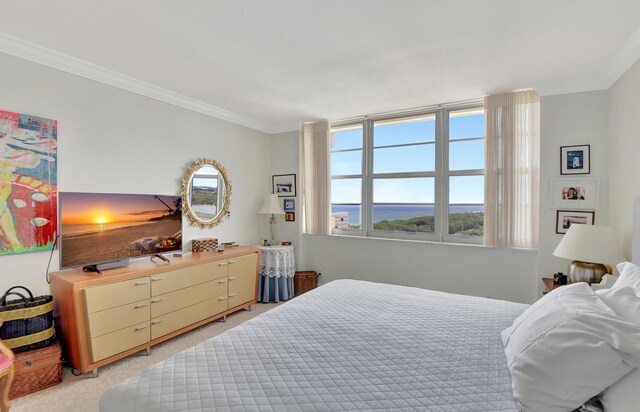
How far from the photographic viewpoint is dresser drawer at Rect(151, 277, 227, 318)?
2.75 metres

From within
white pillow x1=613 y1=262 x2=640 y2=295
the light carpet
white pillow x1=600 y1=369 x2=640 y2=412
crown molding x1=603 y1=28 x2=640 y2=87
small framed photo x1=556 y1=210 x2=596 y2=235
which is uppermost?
crown molding x1=603 y1=28 x2=640 y2=87

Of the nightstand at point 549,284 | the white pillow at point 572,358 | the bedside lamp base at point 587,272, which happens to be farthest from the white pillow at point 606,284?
the white pillow at point 572,358

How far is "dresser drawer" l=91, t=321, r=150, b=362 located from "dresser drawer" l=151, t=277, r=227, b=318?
156 millimetres

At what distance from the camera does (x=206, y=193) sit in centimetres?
377

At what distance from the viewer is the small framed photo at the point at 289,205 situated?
4.63 meters

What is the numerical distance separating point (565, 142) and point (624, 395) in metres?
2.79

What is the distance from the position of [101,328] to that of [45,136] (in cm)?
163

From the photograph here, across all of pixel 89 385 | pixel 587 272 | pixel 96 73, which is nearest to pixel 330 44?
pixel 96 73

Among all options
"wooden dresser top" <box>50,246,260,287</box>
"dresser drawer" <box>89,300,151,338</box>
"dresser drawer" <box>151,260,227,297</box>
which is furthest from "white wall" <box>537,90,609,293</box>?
"dresser drawer" <box>89,300,151,338</box>

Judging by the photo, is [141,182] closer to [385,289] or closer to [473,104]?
[385,289]

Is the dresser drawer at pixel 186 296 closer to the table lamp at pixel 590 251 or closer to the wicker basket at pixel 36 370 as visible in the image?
the wicker basket at pixel 36 370

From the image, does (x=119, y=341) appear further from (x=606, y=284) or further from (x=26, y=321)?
(x=606, y=284)

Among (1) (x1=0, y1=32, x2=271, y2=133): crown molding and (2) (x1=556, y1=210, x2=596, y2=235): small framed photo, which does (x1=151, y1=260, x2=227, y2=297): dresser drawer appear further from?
(2) (x1=556, y1=210, x2=596, y2=235): small framed photo

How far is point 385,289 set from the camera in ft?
8.02
